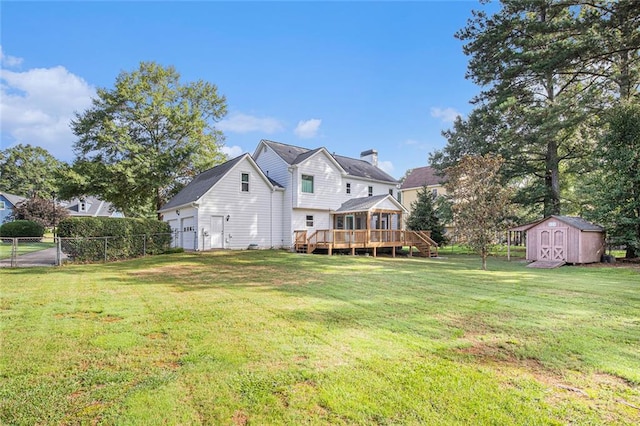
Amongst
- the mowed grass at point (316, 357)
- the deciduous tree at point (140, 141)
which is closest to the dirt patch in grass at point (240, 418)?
the mowed grass at point (316, 357)

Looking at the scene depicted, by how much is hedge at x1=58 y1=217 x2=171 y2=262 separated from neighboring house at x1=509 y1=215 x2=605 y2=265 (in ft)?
63.6

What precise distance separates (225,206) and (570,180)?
25.8 meters

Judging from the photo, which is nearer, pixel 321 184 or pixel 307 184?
pixel 307 184

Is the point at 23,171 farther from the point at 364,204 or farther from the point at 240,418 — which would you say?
the point at 240,418

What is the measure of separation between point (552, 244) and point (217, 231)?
17758mm

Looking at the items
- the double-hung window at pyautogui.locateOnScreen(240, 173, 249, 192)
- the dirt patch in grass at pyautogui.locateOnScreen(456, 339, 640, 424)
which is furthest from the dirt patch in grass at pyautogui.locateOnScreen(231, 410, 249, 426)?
the double-hung window at pyautogui.locateOnScreen(240, 173, 249, 192)

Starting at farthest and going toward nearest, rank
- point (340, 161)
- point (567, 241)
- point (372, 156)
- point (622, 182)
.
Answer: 1. point (372, 156)
2. point (340, 161)
3. point (567, 241)
4. point (622, 182)

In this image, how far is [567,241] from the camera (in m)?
16.3

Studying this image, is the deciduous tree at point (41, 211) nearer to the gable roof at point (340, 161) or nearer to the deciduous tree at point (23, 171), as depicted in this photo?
the deciduous tree at point (23, 171)

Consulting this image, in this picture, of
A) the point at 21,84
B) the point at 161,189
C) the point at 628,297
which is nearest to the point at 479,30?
the point at 628,297

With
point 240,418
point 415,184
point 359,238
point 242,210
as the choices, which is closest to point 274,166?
point 242,210

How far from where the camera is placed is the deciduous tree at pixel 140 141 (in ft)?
77.8

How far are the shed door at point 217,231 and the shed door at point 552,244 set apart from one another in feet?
56.7

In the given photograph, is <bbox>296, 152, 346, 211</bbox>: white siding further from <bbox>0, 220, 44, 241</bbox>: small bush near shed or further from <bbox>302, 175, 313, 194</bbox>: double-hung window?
<bbox>0, 220, 44, 241</bbox>: small bush near shed
